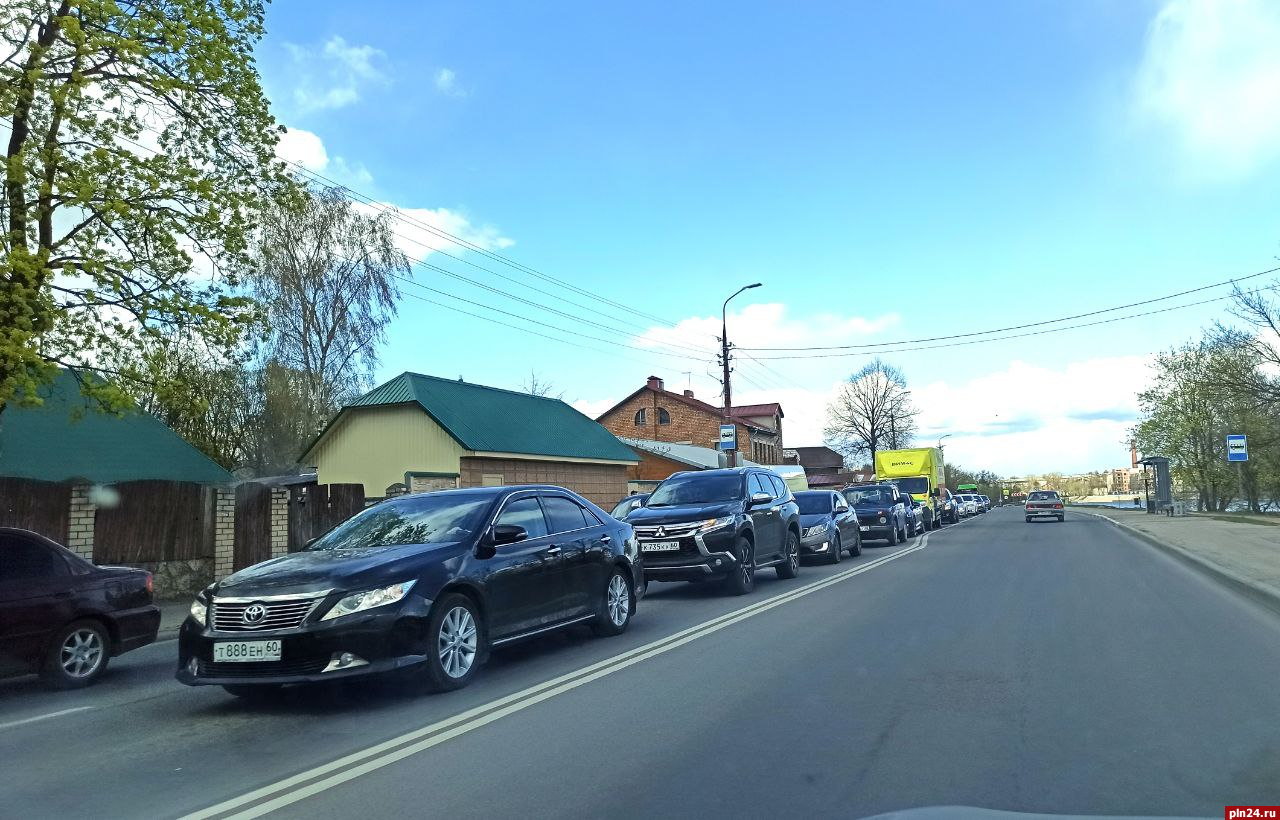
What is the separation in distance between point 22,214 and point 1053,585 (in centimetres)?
1490

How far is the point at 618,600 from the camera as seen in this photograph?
9.52 metres

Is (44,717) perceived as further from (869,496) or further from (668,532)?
(869,496)

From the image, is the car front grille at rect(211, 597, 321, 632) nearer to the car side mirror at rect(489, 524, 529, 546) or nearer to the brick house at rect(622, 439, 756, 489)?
the car side mirror at rect(489, 524, 529, 546)

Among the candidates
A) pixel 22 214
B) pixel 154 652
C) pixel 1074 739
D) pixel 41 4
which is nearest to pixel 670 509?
pixel 154 652

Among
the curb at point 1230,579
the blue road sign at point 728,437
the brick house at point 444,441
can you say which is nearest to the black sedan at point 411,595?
the curb at point 1230,579

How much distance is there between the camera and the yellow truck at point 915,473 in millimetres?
36875

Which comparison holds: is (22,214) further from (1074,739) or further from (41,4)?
(1074,739)

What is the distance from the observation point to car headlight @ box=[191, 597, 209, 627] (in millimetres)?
6582

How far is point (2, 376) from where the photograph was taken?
1167 cm

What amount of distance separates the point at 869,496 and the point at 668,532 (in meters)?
14.6

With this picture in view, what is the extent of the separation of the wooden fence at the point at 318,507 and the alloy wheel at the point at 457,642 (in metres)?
11.1

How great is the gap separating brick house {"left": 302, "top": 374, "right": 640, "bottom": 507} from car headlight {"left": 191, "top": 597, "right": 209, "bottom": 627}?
59.1 feet

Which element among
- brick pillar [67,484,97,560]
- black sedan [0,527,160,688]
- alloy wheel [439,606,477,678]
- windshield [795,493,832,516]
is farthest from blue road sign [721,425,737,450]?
alloy wheel [439,606,477,678]

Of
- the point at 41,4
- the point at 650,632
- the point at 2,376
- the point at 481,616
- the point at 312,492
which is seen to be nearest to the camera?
the point at 481,616
